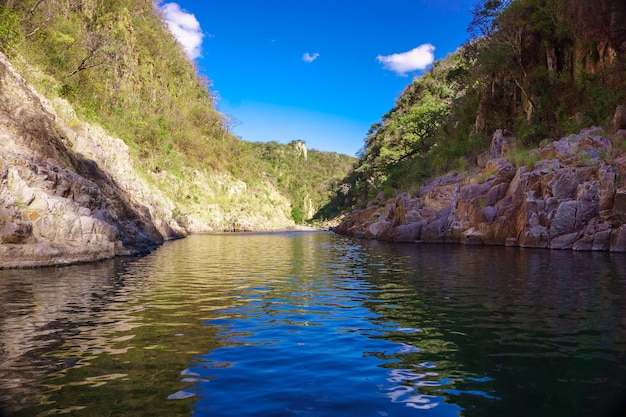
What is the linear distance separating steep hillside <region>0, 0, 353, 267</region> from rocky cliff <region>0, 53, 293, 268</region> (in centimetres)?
6

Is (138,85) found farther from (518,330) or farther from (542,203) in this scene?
(518,330)

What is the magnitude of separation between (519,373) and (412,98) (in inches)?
3108

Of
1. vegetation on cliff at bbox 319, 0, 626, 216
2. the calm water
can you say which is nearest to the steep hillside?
the calm water

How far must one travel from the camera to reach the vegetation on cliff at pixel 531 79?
1060 inches

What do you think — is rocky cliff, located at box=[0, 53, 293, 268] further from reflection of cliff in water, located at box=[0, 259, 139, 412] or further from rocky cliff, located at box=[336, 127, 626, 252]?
rocky cliff, located at box=[336, 127, 626, 252]

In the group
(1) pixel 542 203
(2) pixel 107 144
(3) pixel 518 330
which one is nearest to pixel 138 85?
(2) pixel 107 144

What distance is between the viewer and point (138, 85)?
6188cm

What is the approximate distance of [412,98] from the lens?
7981cm

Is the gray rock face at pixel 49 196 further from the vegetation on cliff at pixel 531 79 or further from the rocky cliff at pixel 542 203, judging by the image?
the vegetation on cliff at pixel 531 79

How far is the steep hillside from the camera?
699 inches

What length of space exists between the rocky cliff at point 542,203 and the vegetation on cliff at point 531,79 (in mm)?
3765

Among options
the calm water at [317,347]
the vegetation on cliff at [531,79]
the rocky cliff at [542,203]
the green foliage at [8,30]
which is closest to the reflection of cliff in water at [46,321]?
the calm water at [317,347]

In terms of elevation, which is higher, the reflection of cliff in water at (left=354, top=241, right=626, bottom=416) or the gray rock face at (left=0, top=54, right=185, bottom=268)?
the gray rock face at (left=0, top=54, right=185, bottom=268)

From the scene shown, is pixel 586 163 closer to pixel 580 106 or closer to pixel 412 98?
pixel 580 106
